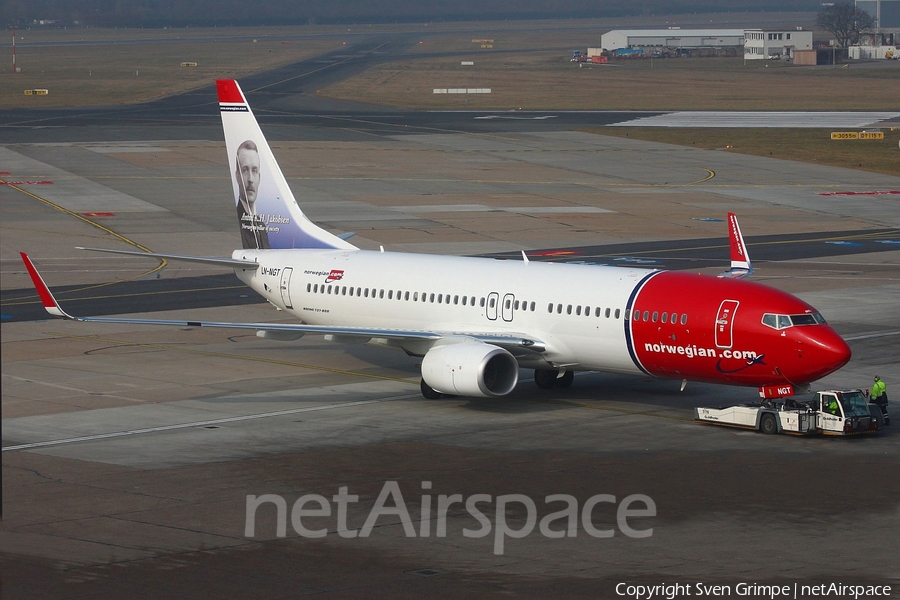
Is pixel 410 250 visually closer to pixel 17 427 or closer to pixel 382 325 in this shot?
pixel 382 325

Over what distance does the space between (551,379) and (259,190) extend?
Result: 14.5 m

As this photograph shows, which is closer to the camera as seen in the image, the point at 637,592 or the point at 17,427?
the point at 637,592

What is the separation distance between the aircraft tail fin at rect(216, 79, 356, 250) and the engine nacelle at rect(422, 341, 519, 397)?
1102cm

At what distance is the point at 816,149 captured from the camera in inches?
4884

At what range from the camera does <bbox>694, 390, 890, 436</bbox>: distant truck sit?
36.8 meters

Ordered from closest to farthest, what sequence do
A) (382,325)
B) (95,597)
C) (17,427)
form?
1. (95,597)
2. (17,427)
3. (382,325)

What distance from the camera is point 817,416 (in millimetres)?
36875

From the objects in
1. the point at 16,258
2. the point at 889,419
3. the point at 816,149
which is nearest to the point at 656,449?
the point at 889,419

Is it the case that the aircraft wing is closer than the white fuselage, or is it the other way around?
the white fuselage

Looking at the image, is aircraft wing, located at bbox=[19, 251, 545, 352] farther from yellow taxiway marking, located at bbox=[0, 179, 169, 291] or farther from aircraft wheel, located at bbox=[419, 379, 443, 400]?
yellow taxiway marking, located at bbox=[0, 179, 169, 291]

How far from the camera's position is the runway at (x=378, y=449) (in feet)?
83.0

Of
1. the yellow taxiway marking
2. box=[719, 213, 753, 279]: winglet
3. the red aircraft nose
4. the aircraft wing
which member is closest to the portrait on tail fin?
the aircraft wing

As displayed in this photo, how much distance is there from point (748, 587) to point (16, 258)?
5649 centimetres

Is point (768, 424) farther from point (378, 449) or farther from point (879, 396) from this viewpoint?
point (378, 449)
